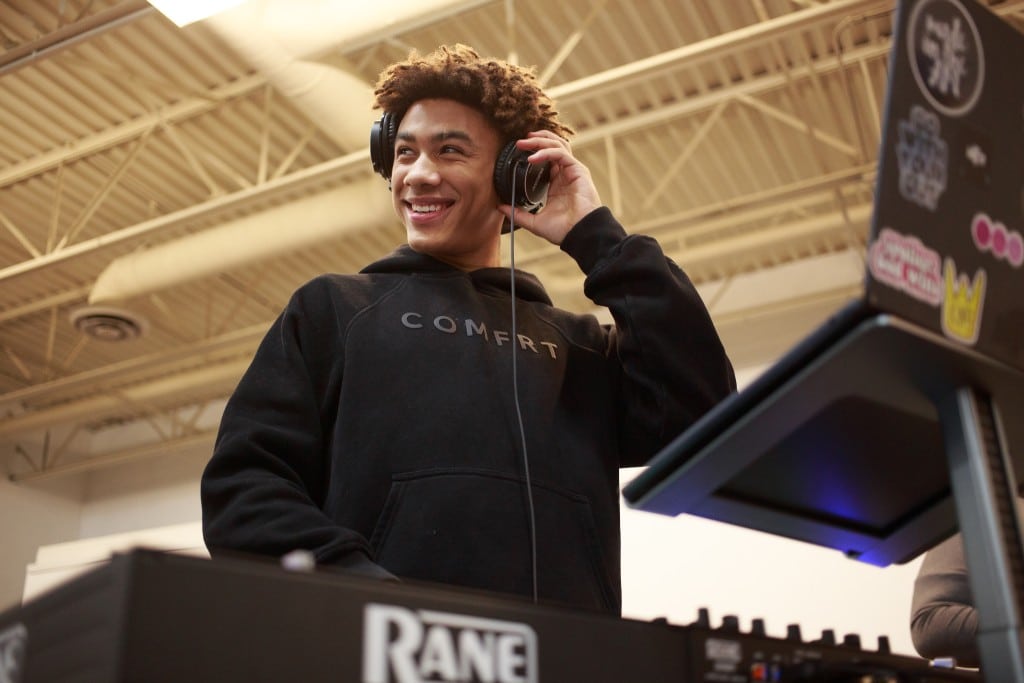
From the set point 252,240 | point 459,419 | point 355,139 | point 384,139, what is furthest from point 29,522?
point 459,419

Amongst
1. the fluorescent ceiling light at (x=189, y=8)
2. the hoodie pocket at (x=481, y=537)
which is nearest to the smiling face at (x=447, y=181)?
the hoodie pocket at (x=481, y=537)

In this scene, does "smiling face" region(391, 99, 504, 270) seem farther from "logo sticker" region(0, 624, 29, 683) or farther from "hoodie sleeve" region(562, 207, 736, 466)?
"logo sticker" region(0, 624, 29, 683)

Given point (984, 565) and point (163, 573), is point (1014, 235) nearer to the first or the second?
point (984, 565)

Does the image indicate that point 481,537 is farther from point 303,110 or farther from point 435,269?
point 303,110

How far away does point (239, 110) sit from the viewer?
18.0 feet

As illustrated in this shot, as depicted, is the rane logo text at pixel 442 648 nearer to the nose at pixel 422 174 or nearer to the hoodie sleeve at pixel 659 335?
the hoodie sleeve at pixel 659 335

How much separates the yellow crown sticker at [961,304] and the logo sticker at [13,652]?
0.63m

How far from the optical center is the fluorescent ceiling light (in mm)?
3496

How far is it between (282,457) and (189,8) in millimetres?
2795

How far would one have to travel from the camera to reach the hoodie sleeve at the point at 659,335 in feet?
4.23

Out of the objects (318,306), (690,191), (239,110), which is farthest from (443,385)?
(690,191)

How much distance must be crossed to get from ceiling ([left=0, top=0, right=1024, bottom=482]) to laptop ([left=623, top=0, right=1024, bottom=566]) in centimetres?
323

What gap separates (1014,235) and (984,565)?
0.27m

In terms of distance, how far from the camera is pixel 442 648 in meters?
0.64
